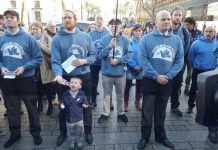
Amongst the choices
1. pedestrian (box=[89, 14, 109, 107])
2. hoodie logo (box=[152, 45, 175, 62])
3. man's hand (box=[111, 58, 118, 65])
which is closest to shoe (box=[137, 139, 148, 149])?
hoodie logo (box=[152, 45, 175, 62])

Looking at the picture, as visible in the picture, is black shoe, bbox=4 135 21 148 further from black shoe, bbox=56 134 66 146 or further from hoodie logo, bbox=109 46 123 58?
hoodie logo, bbox=109 46 123 58

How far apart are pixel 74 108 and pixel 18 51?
1.20m

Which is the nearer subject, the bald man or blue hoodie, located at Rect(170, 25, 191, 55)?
the bald man

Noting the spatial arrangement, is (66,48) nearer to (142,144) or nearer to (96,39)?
(142,144)

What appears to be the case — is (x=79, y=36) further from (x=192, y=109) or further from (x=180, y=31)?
(x=192, y=109)

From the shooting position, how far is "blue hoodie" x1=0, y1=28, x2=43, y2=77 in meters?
3.79

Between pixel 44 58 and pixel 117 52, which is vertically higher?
pixel 117 52

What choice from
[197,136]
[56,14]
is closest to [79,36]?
[197,136]

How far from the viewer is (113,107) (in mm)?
5691

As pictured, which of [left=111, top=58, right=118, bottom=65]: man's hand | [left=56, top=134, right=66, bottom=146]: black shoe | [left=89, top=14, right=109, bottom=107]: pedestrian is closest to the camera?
[left=56, top=134, right=66, bottom=146]: black shoe

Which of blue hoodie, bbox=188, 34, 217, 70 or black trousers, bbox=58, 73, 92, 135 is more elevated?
blue hoodie, bbox=188, 34, 217, 70

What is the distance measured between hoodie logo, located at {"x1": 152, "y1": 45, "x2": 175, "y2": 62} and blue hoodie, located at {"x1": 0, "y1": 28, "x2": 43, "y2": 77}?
183 centimetres

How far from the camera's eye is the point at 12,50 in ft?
12.4

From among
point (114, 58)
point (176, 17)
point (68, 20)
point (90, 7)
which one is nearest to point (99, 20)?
point (114, 58)
